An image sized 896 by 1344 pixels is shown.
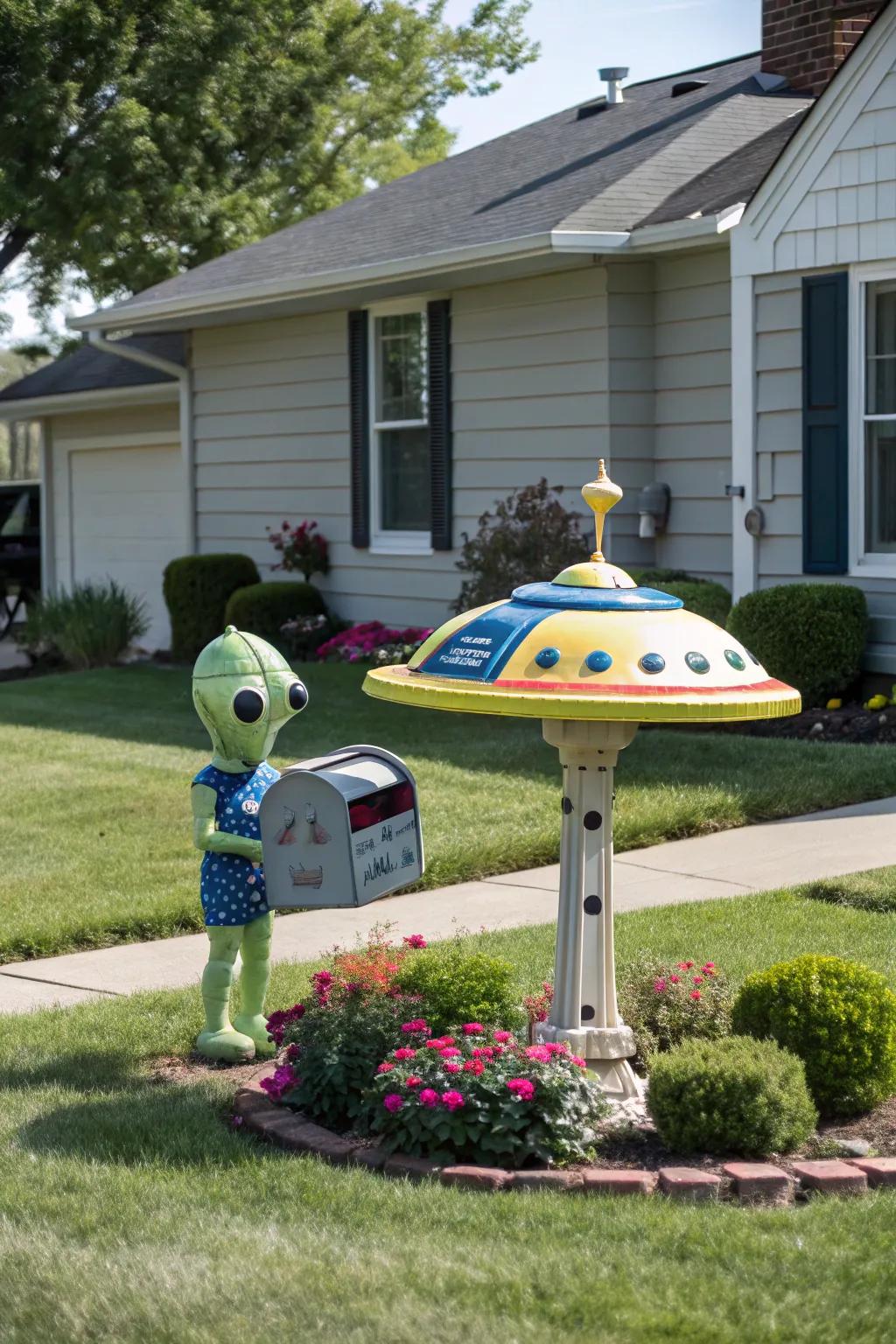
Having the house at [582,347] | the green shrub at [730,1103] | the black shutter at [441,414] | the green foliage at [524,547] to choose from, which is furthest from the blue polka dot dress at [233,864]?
the black shutter at [441,414]

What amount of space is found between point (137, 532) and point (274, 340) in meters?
3.87

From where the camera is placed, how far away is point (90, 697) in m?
14.0

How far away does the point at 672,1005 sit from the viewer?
4910mm

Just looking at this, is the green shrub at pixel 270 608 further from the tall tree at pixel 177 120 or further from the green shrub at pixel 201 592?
→ the tall tree at pixel 177 120

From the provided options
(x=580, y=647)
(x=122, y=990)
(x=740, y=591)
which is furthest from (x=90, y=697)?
(x=580, y=647)

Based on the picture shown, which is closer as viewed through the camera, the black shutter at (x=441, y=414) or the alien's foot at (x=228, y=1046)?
the alien's foot at (x=228, y=1046)

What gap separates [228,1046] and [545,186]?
10.4m

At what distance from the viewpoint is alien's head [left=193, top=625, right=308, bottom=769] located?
16.0 ft

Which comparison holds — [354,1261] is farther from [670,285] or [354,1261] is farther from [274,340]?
[274,340]

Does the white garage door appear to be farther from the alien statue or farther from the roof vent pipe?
the alien statue

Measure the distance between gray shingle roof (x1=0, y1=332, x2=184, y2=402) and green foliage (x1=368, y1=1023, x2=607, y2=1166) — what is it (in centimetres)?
1424

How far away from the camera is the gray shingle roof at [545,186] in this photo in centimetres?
1277

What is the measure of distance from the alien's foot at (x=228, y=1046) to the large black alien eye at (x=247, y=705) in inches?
38.9

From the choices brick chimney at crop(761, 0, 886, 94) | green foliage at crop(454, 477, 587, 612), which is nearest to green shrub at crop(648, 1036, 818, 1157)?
green foliage at crop(454, 477, 587, 612)
